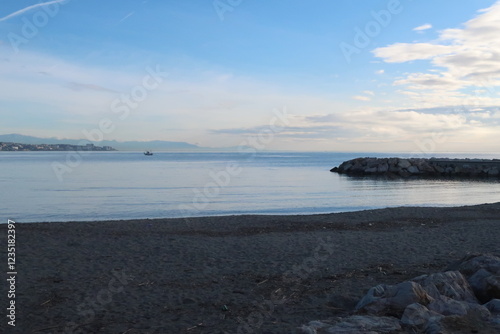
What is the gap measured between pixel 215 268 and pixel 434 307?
4.50 m

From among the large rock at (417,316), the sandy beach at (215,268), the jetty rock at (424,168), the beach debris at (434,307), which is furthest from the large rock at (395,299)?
the jetty rock at (424,168)

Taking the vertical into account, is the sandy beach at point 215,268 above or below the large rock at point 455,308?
below

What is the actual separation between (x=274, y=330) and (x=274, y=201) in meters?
19.7

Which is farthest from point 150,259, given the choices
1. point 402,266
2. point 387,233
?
point 387,233

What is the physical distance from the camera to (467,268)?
7035 millimetres

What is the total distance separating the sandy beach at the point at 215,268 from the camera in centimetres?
620

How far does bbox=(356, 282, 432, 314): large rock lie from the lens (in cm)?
570

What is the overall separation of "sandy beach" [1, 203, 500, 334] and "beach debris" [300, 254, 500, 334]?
0.63 metres

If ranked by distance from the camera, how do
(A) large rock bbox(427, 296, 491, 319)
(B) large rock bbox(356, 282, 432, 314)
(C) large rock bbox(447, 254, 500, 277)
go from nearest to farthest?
(A) large rock bbox(427, 296, 491, 319), (B) large rock bbox(356, 282, 432, 314), (C) large rock bbox(447, 254, 500, 277)

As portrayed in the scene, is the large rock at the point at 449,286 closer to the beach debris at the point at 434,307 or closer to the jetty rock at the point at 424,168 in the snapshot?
the beach debris at the point at 434,307

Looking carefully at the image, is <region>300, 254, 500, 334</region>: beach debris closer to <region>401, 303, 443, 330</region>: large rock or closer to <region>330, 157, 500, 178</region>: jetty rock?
<region>401, 303, 443, 330</region>: large rock

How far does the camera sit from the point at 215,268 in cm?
890

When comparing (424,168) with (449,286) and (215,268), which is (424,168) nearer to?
(215,268)

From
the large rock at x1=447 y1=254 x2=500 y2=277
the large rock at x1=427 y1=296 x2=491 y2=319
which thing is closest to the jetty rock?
the large rock at x1=447 y1=254 x2=500 y2=277
